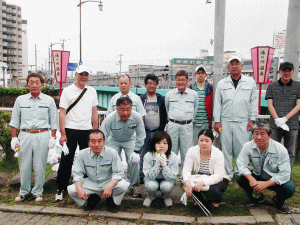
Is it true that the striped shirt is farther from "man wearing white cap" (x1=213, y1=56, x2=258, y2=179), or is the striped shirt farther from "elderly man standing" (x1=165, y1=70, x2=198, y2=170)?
"man wearing white cap" (x1=213, y1=56, x2=258, y2=179)

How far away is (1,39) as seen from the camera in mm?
63719

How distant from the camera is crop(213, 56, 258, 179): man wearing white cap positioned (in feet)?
14.1

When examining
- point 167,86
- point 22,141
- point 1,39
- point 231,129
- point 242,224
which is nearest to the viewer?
point 242,224

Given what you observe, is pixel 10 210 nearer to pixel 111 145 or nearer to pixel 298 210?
pixel 111 145

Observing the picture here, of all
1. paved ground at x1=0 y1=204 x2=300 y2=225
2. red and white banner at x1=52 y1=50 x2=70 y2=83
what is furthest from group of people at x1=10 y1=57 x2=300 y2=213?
red and white banner at x1=52 y1=50 x2=70 y2=83

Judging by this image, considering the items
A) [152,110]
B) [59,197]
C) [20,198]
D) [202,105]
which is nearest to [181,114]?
[152,110]

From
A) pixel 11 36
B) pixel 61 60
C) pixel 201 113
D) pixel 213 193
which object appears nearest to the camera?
pixel 213 193

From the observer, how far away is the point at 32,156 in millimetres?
3990

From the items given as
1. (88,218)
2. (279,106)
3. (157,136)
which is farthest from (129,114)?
(279,106)

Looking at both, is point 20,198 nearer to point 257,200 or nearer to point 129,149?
point 129,149

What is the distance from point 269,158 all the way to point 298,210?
0.81m

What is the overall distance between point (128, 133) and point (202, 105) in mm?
1549

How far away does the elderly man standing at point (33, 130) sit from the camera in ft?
12.8

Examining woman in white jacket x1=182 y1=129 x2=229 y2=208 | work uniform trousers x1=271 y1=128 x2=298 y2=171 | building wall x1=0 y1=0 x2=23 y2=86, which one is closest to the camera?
woman in white jacket x1=182 y1=129 x2=229 y2=208
